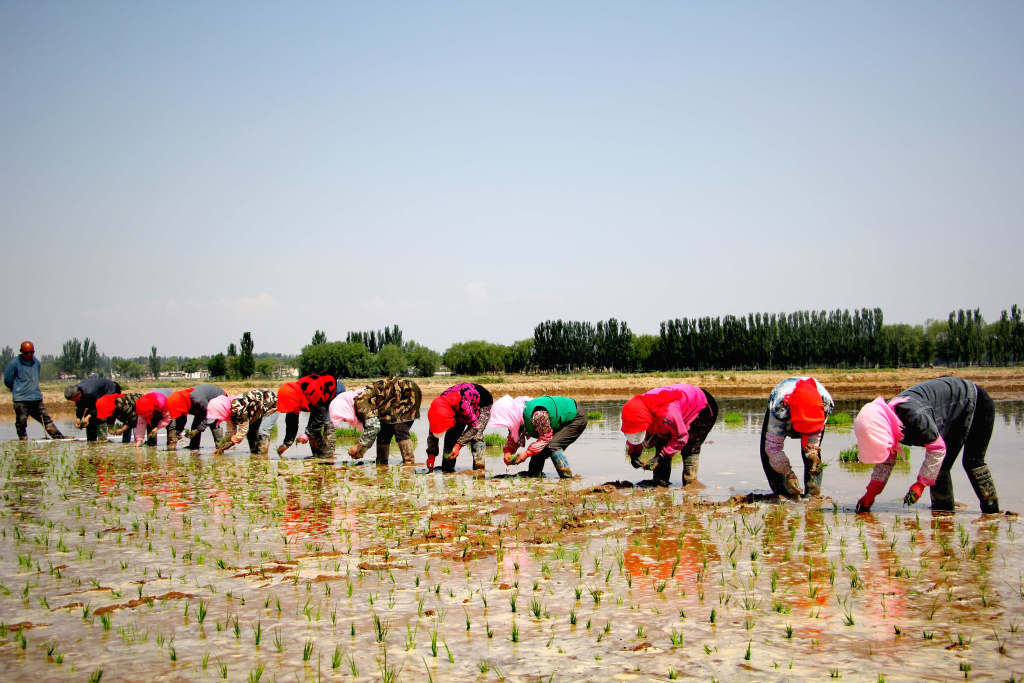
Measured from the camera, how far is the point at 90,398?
19750 mm

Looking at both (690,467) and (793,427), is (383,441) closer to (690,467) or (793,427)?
(690,467)

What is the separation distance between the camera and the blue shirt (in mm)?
20109

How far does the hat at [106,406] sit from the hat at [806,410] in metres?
16.7

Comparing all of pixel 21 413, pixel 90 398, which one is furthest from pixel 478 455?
pixel 21 413

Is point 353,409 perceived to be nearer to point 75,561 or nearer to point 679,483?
point 679,483

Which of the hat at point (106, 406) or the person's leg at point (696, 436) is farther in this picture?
the hat at point (106, 406)

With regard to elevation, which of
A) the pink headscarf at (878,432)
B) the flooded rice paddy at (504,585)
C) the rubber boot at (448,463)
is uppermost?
the pink headscarf at (878,432)

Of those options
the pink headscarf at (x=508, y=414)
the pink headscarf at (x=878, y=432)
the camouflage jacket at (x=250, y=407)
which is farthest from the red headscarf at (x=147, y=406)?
the pink headscarf at (x=878, y=432)

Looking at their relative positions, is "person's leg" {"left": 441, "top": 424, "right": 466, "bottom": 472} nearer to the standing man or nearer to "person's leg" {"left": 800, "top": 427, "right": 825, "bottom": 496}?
"person's leg" {"left": 800, "top": 427, "right": 825, "bottom": 496}

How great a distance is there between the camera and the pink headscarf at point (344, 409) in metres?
14.4

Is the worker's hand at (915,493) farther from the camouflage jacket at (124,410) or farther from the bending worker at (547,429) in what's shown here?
the camouflage jacket at (124,410)

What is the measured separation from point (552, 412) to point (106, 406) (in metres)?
12.9

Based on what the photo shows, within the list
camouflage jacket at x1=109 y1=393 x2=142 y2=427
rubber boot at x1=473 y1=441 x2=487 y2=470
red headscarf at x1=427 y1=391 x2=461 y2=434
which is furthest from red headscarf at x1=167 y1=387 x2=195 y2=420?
rubber boot at x1=473 y1=441 x2=487 y2=470

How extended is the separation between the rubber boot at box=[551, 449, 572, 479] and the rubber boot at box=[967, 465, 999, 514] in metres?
6.04
